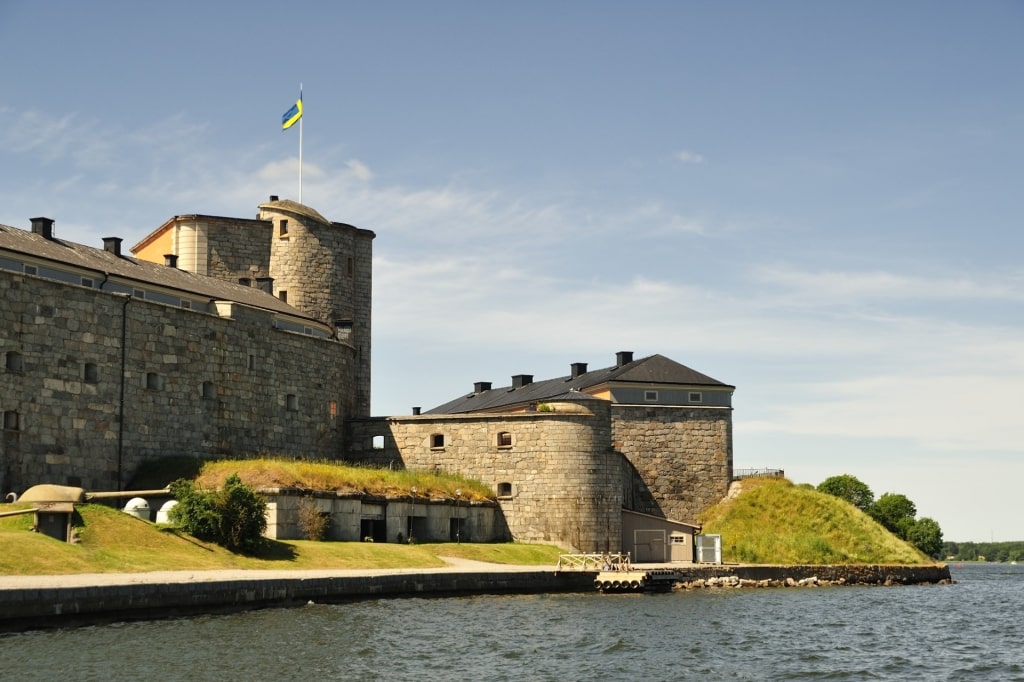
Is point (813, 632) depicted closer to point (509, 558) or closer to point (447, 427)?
point (509, 558)

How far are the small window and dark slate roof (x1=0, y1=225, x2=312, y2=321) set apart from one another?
12.3ft

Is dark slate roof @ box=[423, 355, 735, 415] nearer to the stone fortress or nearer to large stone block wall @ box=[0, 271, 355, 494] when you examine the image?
the stone fortress

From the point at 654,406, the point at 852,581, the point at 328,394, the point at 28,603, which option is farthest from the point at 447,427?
the point at 28,603

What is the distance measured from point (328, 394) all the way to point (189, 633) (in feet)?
86.3

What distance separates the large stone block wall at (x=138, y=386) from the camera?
125 feet

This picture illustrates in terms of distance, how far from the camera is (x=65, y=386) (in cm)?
3922

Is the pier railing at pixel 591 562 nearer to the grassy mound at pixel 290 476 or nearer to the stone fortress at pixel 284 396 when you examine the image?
the stone fortress at pixel 284 396

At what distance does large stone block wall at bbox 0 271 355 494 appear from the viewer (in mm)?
37969

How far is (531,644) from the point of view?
28156mm

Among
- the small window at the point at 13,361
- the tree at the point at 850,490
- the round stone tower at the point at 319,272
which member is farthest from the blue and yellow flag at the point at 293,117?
the tree at the point at 850,490

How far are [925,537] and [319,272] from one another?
1991 inches

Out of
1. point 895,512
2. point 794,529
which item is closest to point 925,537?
point 895,512

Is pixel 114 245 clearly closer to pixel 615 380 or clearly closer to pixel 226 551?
pixel 226 551

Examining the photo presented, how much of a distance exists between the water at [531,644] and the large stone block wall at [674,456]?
70.8 feet
